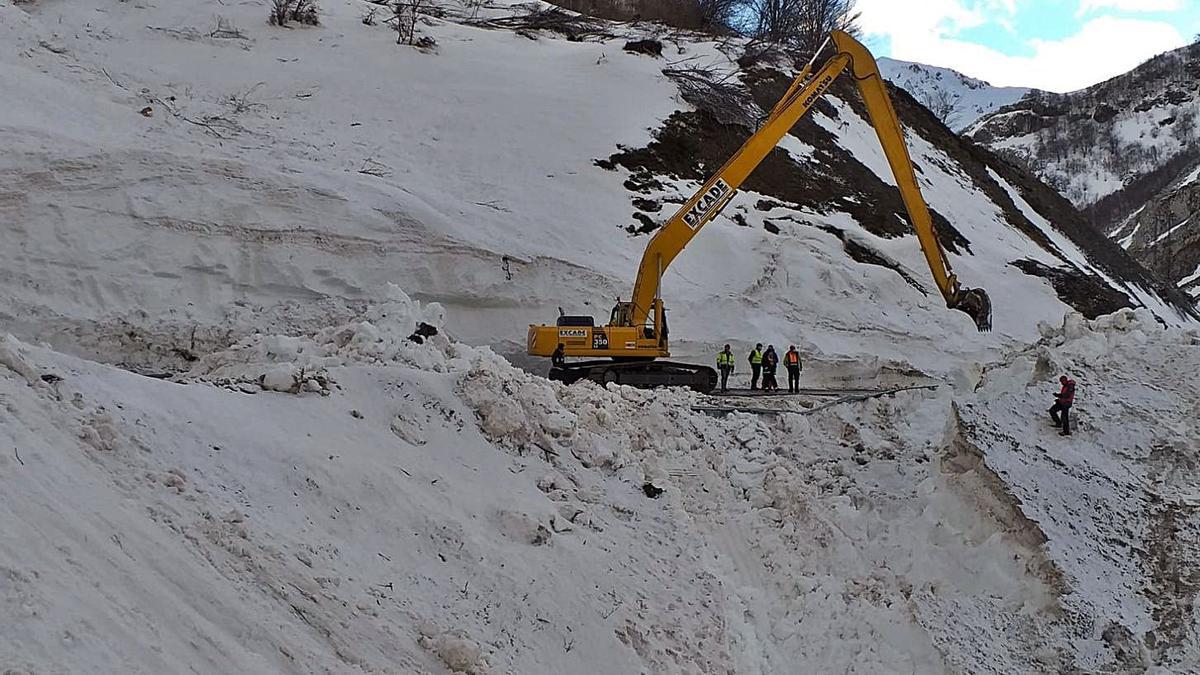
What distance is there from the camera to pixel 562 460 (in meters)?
8.74

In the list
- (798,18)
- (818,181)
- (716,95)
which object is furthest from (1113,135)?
(818,181)

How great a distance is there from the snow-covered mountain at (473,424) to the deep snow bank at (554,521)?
30mm

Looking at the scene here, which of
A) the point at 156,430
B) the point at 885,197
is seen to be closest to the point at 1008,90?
the point at 885,197

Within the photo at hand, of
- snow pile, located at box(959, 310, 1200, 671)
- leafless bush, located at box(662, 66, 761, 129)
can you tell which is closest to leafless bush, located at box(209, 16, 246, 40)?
leafless bush, located at box(662, 66, 761, 129)

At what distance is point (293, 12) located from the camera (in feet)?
91.9

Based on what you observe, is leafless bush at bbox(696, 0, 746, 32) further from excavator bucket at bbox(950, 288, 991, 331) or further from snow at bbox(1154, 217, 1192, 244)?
snow at bbox(1154, 217, 1192, 244)

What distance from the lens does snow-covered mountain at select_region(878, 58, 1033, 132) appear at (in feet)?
486

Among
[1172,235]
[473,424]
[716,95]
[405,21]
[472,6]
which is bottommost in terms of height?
[473,424]

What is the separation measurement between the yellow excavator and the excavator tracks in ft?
0.06

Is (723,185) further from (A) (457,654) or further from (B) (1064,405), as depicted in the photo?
(A) (457,654)

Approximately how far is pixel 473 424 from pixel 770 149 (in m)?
8.66

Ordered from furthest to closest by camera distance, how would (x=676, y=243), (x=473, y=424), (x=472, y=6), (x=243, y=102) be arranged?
(x=472, y=6) < (x=243, y=102) < (x=676, y=243) < (x=473, y=424)

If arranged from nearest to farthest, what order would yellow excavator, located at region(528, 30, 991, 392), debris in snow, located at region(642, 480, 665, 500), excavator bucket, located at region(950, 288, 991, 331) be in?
debris in snow, located at region(642, 480, 665, 500) → yellow excavator, located at region(528, 30, 991, 392) → excavator bucket, located at region(950, 288, 991, 331)

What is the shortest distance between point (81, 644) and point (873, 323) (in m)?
18.9
